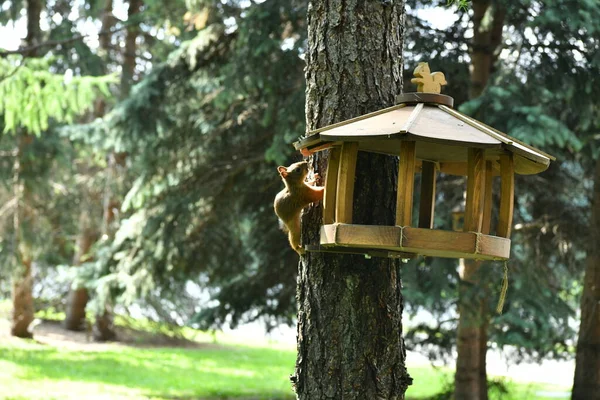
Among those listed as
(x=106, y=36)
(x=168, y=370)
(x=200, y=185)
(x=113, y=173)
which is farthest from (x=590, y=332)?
(x=106, y=36)

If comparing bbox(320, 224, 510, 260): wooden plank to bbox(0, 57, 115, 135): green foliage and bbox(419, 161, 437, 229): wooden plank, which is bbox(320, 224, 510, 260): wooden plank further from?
bbox(0, 57, 115, 135): green foliage

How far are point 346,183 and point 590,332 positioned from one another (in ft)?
21.6

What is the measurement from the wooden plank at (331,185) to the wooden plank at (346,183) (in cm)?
7

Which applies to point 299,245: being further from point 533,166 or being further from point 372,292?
point 533,166

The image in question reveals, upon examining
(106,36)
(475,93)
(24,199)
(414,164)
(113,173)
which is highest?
(106,36)

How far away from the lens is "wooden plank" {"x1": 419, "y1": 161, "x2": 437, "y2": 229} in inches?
154

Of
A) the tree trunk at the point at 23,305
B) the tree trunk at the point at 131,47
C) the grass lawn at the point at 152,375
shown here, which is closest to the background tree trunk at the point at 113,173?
the tree trunk at the point at 131,47

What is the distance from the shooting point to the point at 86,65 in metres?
13.9

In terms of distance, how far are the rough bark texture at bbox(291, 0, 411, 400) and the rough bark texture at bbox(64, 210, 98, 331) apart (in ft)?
41.8

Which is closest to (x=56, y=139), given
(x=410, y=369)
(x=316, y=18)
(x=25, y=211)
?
(x=25, y=211)

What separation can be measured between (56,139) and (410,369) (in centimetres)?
770

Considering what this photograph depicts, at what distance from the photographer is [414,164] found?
3.16 meters

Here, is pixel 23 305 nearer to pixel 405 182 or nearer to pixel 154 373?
pixel 154 373

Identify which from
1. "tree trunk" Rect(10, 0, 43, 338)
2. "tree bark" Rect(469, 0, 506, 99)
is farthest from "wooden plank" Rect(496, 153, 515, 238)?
"tree trunk" Rect(10, 0, 43, 338)
